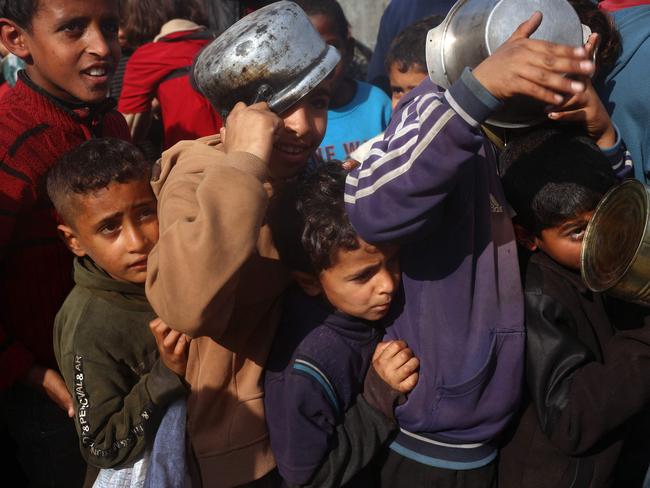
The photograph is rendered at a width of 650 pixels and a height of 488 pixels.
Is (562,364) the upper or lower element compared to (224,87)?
lower

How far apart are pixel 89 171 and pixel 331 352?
95 cm

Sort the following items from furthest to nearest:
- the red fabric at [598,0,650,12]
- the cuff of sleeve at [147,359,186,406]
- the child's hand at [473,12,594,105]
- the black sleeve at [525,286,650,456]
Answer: the red fabric at [598,0,650,12]
the cuff of sleeve at [147,359,186,406]
the black sleeve at [525,286,650,456]
the child's hand at [473,12,594,105]

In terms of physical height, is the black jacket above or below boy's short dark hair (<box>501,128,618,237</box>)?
below

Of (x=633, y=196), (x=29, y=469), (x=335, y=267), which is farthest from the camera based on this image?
(x=29, y=469)

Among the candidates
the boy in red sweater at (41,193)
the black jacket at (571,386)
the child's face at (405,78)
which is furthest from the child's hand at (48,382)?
the child's face at (405,78)

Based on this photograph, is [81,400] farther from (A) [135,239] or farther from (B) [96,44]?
(B) [96,44]

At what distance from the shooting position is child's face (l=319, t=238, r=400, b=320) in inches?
75.2

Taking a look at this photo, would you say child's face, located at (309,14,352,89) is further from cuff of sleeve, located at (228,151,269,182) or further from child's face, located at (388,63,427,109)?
cuff of sleeve, located at (228,151,269,182)

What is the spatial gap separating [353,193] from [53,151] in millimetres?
1216

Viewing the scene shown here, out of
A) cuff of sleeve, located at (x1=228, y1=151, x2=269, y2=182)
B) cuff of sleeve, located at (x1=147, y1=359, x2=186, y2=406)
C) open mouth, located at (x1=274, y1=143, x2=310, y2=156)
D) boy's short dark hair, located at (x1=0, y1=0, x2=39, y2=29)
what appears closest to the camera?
cuff of sleeve, located at (x1=228, y1=151, x2=269, y2=182)

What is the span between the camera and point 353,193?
1.67 metres

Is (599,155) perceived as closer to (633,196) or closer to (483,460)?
(633,196)

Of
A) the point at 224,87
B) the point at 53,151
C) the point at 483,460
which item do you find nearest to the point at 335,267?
the point at 224,87

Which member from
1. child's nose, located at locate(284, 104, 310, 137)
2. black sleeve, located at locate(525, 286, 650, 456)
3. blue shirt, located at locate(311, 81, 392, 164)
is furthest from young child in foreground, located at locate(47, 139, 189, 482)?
blue shirt, located at locate(311, 81, 392, 164)
